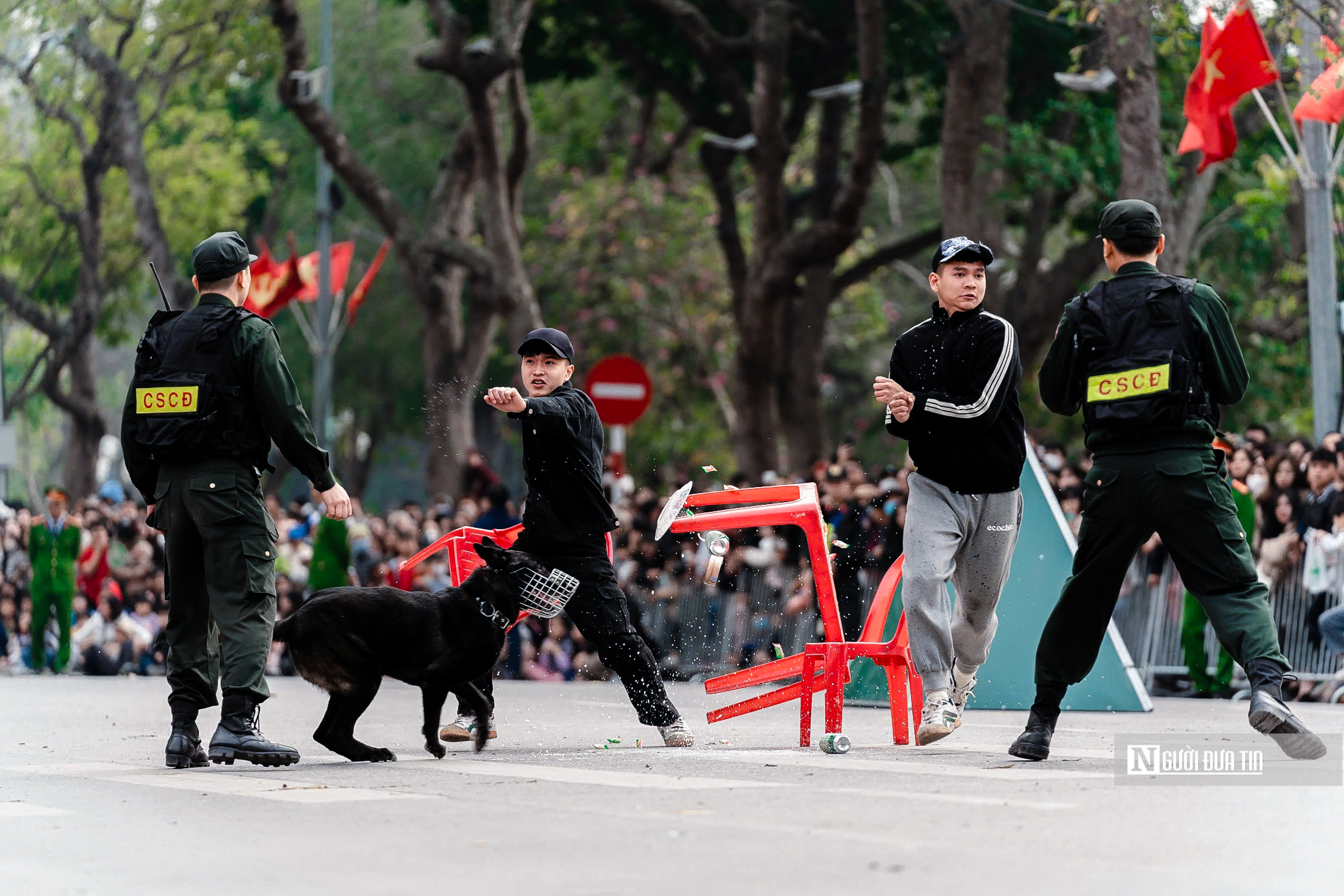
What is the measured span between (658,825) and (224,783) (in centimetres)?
209

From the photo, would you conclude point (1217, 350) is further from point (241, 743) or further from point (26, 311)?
point (26, 311)

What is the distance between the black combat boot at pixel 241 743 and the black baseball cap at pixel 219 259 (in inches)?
63.9

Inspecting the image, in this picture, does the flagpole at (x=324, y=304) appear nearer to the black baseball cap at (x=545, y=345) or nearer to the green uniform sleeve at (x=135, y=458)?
the black baseball cap at (x=545, y=345)

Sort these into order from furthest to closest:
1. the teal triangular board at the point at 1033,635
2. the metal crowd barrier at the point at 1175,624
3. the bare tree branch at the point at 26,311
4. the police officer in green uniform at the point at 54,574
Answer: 1. the bare tree branch at the point at 26,311
2. the police officer in green uniform at the point at 54,574
3. the metal crowd barrier at the point at 1175,624
4. the teal triangular board at the point at 1033,635

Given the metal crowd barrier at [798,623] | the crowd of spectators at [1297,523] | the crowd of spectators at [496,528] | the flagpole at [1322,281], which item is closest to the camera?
the crowd of spectators at [1297,523]

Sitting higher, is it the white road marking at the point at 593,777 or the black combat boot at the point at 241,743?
the black combat boot at the point at 241,743

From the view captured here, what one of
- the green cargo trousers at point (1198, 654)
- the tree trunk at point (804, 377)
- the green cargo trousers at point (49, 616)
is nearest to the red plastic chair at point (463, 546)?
the green cargo trousers at point (1198, 654)

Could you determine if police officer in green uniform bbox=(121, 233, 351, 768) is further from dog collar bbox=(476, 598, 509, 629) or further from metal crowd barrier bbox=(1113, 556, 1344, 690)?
metal crowd barrier bbox=(1113, 556, 1344, 690)

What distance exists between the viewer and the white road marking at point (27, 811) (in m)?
6.22

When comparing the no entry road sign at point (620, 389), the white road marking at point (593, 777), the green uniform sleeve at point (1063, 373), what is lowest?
the white road marking at point (593, 777)

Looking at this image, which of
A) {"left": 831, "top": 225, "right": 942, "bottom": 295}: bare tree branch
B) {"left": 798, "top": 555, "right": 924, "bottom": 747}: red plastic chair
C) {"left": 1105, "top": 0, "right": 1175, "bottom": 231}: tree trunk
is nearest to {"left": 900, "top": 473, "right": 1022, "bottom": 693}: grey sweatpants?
{"left": 798, "top": 555, "right": 924, "bottom": 747}: red plastic chair

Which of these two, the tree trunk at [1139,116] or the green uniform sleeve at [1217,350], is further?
the tree trunk at [1139,116]

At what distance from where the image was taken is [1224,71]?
15422mm

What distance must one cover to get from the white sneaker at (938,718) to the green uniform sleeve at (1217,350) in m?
1.56
